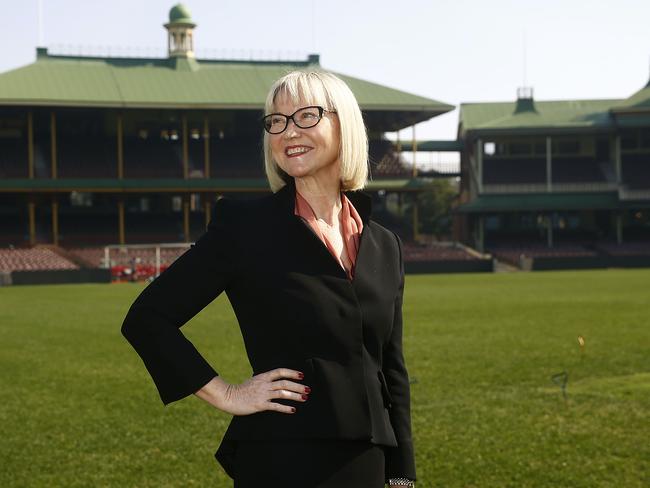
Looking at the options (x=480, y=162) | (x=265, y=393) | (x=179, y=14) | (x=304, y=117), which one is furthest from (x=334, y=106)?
(x=179, y=14)

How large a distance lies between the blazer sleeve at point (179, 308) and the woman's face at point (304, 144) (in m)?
0.31

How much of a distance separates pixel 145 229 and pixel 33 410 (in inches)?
2024

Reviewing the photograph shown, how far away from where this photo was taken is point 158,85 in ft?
217

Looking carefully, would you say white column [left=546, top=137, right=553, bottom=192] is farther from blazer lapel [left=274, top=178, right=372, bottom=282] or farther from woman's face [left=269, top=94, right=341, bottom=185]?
woman's face [left=269, top=94, right=341, bottom=185]

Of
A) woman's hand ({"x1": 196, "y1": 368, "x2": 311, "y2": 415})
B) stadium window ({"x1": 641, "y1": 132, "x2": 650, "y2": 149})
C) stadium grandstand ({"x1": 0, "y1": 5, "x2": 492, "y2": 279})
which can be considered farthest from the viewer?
stadium window ({"x1": 641, "y1": 132, "x2": 650, "y2": 149})

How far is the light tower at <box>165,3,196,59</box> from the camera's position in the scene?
72688 millimetres

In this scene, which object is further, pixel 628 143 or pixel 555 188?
pixel 628 143

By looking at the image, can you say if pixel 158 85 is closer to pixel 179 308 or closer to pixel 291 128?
pixel 291 128

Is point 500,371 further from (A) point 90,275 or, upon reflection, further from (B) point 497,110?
(B) point 497,110

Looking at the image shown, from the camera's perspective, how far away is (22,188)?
58.4m

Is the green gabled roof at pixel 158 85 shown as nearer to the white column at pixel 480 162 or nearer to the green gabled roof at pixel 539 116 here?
the white column at pixel 480 162

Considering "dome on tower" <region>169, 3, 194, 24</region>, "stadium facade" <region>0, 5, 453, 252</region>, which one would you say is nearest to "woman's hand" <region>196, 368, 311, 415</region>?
"stadium facade" <region>0, 5, 453, 252</region>

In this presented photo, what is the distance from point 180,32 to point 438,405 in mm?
64833

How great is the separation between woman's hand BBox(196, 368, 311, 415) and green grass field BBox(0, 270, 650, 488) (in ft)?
18.2
